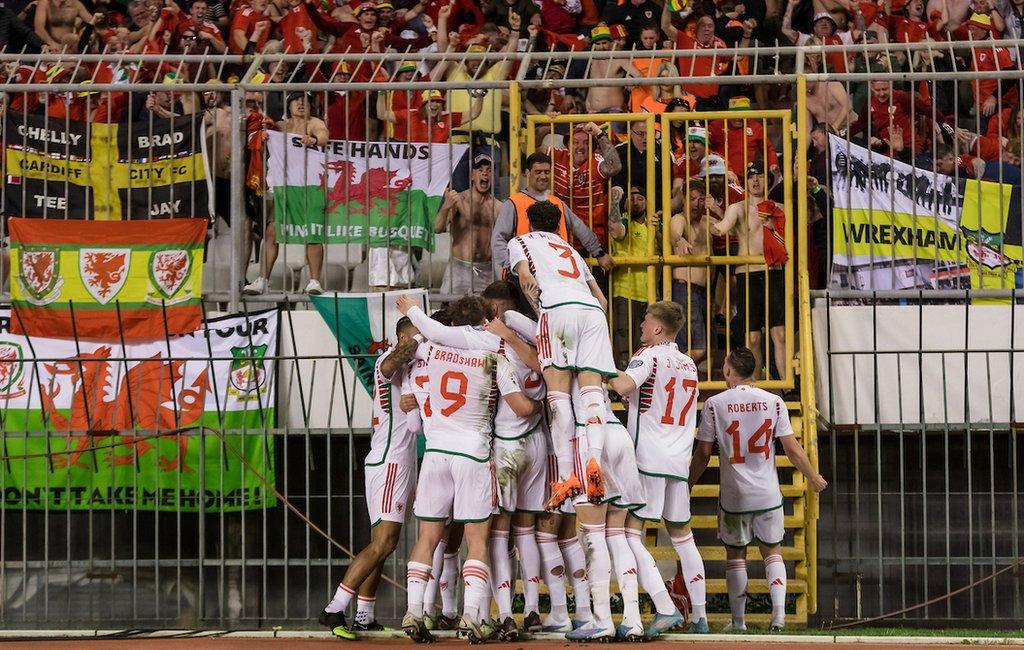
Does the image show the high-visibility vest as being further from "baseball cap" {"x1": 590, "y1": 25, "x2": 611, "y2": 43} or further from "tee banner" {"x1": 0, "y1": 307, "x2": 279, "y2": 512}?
"baseball cap" {"x1": 590, "y1": 25, "x2": 611, "y2": 43}

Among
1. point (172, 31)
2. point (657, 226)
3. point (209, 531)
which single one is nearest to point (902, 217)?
point (657, 226)

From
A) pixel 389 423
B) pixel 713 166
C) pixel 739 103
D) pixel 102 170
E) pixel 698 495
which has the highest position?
pixel 739 103

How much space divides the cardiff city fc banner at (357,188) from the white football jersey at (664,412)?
2960 millimetres

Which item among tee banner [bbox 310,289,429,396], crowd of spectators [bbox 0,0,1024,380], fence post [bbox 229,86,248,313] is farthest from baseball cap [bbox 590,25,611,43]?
tee banner [bbox 310,289,429,396]

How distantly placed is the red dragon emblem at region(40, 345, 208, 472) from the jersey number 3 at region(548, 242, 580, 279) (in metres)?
3.77

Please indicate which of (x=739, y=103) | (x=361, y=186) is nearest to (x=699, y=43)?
(x=739, y=103)

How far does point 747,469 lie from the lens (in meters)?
10.4

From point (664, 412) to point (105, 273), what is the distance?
503 cm

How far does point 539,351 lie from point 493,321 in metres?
0.42

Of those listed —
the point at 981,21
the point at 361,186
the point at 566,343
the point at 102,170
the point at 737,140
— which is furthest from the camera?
the point at 981,21

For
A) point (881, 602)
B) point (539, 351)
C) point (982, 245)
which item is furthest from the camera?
point (982, 245)

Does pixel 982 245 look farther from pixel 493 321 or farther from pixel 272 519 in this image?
pixel 272 519

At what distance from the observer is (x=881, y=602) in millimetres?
11383

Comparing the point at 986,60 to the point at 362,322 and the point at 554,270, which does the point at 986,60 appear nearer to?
the point at 362,322
